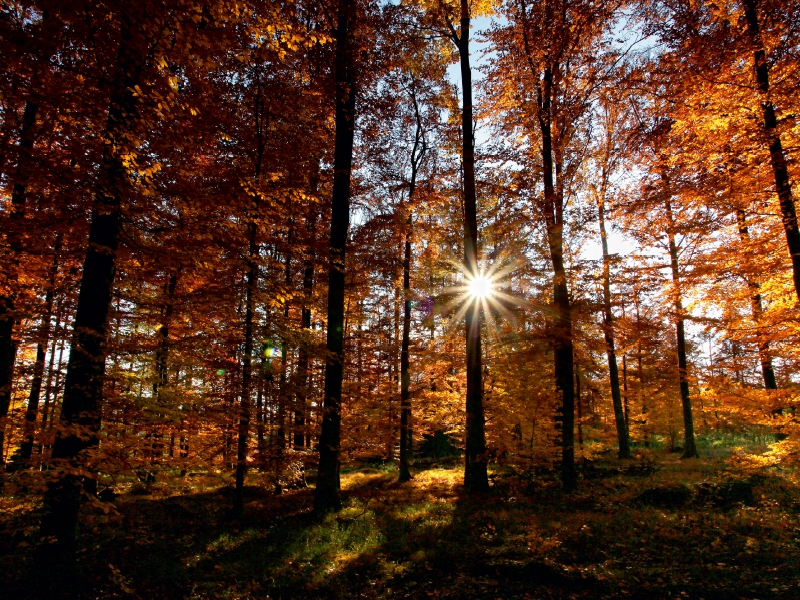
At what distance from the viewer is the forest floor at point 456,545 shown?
5406 mm

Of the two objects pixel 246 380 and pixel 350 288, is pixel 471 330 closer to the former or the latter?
pixel 350 288

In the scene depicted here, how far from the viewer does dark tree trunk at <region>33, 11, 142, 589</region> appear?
493 centimetres

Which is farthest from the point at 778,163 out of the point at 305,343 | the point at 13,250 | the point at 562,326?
the point at 13,250

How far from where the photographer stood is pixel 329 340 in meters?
9.84

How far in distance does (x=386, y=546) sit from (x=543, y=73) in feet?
45.0

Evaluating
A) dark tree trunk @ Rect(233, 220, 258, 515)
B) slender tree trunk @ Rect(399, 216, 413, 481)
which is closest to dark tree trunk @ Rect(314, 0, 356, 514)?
dark tree trunk @ Rect(233, 220, 258, 515)

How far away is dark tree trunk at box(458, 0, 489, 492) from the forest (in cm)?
11

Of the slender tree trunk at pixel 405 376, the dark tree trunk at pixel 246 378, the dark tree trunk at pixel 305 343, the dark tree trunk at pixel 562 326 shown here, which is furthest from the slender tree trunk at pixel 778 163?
the dark tree trunk at pixel 246 378

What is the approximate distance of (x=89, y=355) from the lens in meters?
5.33

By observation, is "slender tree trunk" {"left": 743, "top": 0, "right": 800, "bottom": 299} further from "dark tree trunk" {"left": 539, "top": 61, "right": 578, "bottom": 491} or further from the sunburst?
the sunburst

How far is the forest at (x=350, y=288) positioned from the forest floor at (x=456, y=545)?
81 millimetres

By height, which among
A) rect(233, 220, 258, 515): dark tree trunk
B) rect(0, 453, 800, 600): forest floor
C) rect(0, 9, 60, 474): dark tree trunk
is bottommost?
rect(0, 453, 800, 600): forest floor

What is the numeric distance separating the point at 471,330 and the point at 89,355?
29.6ft

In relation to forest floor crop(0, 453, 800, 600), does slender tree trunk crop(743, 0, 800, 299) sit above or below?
above
